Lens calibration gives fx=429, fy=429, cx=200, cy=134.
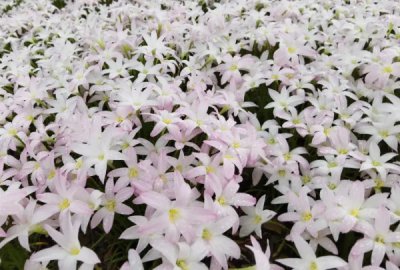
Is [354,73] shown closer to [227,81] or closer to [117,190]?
[227,81]

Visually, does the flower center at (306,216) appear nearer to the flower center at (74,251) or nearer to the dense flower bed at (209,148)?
the dense flower bed at (209,148)

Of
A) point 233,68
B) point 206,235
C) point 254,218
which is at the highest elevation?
point 233,68

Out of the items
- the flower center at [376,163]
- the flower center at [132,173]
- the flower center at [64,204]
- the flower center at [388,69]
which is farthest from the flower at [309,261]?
the flower center at [388,69]

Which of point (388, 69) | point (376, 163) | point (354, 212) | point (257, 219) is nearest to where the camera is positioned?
point (354, 212)

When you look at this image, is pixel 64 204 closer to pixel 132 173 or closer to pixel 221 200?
pixel 132 173

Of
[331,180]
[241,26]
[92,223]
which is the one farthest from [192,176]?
[241,26]

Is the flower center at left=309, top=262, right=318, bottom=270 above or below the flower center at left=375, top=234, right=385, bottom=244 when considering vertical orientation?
below

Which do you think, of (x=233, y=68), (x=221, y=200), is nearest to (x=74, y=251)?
(x=221, y=200)

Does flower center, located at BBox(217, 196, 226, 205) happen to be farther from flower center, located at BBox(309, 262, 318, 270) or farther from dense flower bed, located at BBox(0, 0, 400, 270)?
flower center, located at BBox(309, 262, 318, 270)

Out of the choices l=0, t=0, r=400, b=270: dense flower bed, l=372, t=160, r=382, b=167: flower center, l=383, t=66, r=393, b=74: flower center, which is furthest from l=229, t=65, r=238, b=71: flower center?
l=372, t=160, r=382, b=167: flower center
